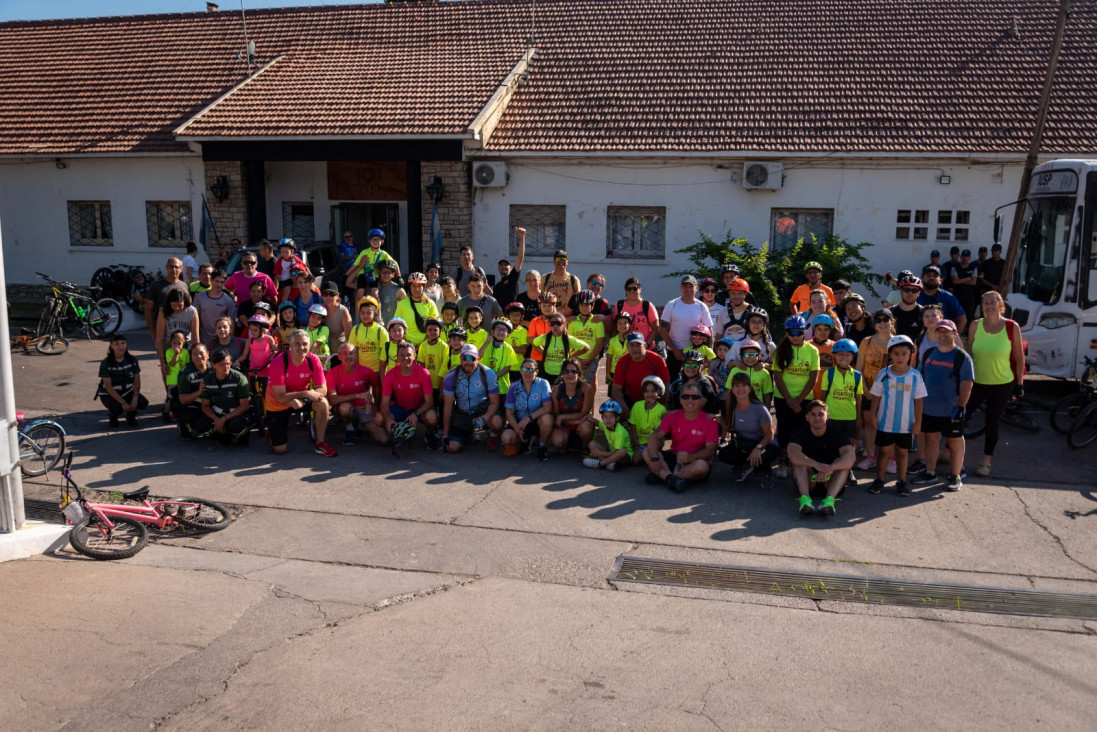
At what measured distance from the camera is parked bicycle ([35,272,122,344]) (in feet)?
51.7

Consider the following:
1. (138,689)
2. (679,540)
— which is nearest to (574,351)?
(679,540)

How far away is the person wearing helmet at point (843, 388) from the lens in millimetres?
8789

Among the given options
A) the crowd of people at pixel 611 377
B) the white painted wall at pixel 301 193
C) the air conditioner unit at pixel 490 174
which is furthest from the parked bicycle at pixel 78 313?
the air conditioner unit at pixel 490 174

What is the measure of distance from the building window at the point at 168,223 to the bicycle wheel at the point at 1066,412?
1766 centimetres

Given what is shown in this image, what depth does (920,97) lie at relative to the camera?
18.0 meters

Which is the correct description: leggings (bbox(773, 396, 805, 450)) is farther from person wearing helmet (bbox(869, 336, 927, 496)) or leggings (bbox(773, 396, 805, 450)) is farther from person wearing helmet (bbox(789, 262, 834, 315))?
person wearing helmet (bbox(789, 262, 834, 315))

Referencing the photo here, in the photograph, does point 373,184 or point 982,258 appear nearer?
point 982,258

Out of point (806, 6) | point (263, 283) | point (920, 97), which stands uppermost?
point (806, 6)

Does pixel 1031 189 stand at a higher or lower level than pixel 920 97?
lower

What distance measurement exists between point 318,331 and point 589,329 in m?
3.26

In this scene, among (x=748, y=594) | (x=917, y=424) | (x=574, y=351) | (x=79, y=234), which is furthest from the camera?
(x=79, y=234)

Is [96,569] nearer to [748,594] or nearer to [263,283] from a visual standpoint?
[748,594]

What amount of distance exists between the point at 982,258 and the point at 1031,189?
2.76m

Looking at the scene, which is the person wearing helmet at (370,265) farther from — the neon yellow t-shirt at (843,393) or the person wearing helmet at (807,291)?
the neon yellow t-shirt at (843,393)
